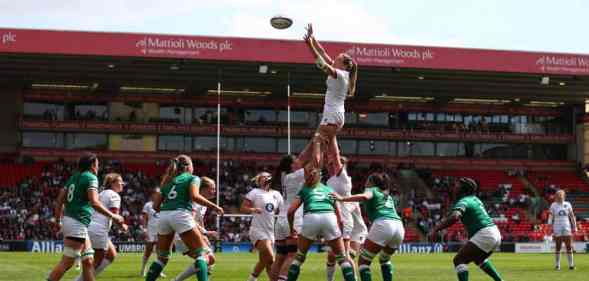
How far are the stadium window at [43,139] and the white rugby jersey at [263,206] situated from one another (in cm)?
4177

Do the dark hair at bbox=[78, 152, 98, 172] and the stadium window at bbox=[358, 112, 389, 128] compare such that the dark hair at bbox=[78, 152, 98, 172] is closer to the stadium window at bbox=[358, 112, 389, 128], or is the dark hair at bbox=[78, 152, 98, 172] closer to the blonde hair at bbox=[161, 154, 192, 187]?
the blonde hair at bbox=[161, 154, 192, 187]

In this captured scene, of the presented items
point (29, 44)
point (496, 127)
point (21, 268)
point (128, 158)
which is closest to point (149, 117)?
point (128, 158)

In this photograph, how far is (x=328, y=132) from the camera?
14.8 metres

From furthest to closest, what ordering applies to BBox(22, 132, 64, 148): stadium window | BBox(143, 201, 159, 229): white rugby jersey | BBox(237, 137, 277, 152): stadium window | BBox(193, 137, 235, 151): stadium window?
BBox(237, 137, 277, 152): stadium window
BBox(193, 137, 235, 151): stadium window
BBox(22, 132, 64, 148): stadium window
BBox(143, 201, 159, 229): white rugby jersey

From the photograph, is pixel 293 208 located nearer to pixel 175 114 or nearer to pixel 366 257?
pixel 366 257

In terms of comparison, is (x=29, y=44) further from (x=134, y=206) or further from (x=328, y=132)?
(x=328, y=132)

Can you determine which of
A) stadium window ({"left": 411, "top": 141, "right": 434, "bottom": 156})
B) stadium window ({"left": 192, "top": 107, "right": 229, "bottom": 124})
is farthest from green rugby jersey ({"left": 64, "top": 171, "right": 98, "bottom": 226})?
stadium window ({"left": 411, "top": 141, "right": 434, "bottom": 156})

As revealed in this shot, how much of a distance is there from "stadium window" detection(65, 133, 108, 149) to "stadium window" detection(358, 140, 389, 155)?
1631 centimetres

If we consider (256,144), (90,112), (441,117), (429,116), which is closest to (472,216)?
(256,144)

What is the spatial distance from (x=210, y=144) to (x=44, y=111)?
10.3 meters

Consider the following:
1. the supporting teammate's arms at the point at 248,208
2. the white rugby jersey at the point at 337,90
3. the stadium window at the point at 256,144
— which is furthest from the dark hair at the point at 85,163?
the stadium window at the point at 256,144

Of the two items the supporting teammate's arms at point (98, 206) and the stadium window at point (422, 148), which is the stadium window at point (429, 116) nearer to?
the stadium window at point (422, 148)

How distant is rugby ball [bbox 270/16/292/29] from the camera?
837 inches

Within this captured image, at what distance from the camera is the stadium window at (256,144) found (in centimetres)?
5784
